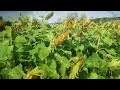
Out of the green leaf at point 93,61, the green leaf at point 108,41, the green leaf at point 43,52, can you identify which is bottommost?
the green leaf at point 93,61

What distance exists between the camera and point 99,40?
10.00 feet

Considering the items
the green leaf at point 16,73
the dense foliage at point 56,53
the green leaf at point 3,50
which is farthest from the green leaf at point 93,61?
the green leaf at point 3,50

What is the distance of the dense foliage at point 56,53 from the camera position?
8.24 feet

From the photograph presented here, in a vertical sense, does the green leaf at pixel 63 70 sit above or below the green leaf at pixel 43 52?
below

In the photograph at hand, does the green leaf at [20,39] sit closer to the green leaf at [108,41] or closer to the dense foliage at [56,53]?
the dense foliage at [56,53]

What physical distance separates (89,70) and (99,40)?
1.41 ft

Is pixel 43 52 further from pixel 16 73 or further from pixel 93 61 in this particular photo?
pixel 93 61

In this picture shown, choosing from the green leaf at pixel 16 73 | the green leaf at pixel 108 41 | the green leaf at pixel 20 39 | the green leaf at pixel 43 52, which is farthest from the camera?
the green leaf at pixel 108 41

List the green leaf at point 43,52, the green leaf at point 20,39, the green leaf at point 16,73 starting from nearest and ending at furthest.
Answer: the green leaf at point 16,73 → the green leaf at point 43,52 → the green leaf at point 20,39

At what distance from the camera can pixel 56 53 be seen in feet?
8.87
